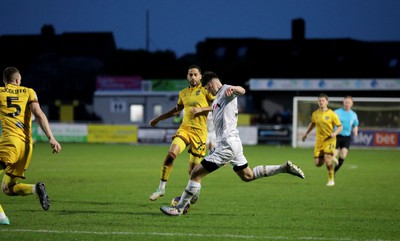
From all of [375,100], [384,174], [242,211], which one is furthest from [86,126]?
[242,211]

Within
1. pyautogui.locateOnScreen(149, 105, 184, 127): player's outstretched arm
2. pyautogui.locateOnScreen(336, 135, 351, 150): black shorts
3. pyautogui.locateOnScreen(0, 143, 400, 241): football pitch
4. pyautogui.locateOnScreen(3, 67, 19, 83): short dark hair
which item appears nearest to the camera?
pyautogui.locateOnScreen(0, 143, 400, 241): football pitch

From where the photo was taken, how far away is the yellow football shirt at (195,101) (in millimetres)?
12242

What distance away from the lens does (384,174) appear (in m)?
20.4

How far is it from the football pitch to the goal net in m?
16.8

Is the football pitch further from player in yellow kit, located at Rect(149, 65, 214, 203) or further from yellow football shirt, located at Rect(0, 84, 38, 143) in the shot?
yellow football shirt, located at Rect(0, 84, 38, 143)

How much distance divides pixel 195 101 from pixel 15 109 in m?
3.60

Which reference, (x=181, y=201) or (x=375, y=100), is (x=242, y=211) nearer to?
(x=181, y=201)

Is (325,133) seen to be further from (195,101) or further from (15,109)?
(15,109)

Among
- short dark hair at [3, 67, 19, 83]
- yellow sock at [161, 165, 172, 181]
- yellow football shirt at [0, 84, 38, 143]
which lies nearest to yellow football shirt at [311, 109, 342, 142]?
yellow sock at [161, 165, 172, 181]

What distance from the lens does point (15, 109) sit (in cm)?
959

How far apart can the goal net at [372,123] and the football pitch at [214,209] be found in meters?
16.8

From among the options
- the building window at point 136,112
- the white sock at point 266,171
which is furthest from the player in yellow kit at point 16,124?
the building window at point 136,112

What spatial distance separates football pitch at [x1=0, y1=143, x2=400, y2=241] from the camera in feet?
29.6

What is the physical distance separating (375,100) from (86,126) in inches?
658
